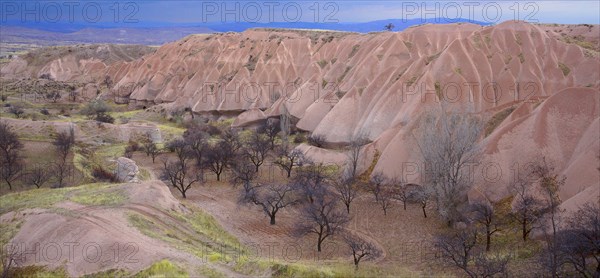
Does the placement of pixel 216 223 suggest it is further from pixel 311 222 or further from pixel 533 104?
pixel 533 104

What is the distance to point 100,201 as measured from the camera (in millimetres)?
22203

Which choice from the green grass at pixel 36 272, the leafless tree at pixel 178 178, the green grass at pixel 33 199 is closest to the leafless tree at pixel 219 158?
the leafless tree at pixel 178 178

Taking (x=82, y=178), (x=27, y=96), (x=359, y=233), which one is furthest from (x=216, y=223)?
(x=27, y=96)

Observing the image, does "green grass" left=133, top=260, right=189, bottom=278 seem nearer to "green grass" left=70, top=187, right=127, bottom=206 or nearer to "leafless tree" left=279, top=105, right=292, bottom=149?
"green grass" left=70, top=187, right=127, bottom=206

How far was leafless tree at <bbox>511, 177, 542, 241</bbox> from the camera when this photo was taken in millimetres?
21812

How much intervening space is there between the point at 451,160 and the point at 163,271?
16287 millimetres

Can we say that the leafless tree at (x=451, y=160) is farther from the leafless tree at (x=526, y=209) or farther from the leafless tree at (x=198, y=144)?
the leafless tree at (x=198, y=144)

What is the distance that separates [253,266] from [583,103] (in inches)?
863

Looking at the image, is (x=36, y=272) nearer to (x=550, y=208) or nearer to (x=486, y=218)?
(x=486, y=218)

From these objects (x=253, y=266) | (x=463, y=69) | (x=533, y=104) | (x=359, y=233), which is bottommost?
(x=359, y=233)

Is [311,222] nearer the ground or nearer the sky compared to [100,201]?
nearer the ground

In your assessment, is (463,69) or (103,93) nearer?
(463,69)

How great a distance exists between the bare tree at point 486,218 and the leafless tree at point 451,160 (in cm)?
125

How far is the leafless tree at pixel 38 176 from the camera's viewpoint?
99.6 feet
